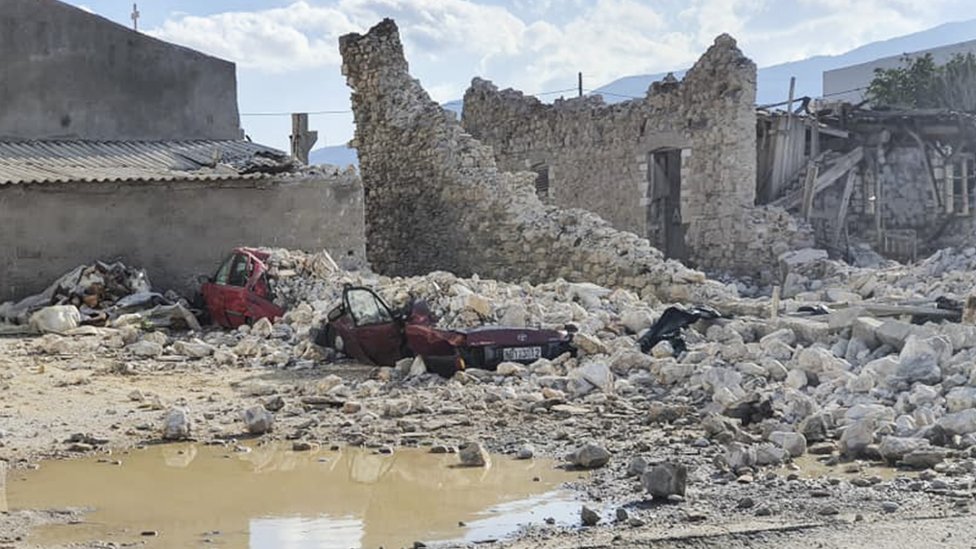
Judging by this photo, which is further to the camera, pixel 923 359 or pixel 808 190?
pixel 808 190

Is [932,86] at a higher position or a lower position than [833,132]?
higher

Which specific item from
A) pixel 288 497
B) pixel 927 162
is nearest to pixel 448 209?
pixel 927 162

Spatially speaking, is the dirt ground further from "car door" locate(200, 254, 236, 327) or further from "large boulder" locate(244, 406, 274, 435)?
"car door" locate(200, 254, 236, 327)

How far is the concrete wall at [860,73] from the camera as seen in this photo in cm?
4791

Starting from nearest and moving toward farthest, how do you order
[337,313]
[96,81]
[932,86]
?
[337,313] < [96,81] < [932,86]

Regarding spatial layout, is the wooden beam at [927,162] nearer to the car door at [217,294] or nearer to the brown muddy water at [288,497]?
the car door at [217,294]

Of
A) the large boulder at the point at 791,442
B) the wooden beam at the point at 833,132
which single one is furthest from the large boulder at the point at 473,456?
the wooden beam at the point at 833,132

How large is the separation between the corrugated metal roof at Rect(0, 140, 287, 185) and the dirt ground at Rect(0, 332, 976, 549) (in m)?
3.97

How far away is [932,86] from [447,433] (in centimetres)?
2941

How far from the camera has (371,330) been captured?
13516 millimetres

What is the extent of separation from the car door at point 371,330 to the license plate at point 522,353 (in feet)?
4.40

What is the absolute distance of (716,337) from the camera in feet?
42.8

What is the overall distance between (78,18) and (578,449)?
17138 millimetres

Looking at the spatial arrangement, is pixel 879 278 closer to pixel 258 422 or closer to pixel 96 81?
pixel 258 422
